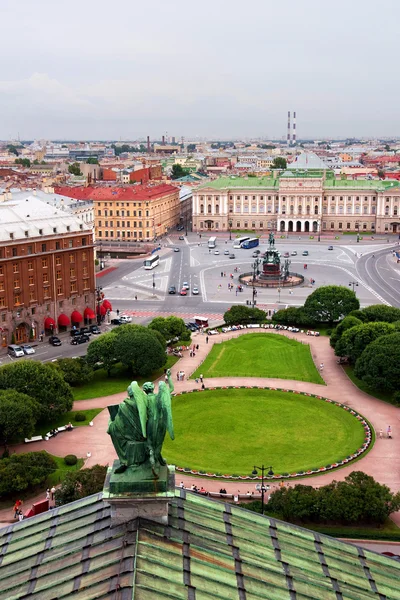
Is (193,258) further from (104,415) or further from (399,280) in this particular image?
(104,415)

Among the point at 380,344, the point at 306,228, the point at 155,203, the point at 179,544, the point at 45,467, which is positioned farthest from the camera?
the point at 306,228

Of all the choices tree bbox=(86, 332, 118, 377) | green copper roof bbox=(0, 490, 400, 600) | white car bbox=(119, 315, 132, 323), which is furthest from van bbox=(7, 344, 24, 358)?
green copper roof bbox=(0, 490, 400, 600)

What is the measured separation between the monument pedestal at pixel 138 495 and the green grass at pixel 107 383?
4586cm

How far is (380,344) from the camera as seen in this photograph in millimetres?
61188

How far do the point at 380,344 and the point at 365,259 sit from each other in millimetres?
76926

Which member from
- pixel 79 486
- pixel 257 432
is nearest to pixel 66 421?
pixel 257 432

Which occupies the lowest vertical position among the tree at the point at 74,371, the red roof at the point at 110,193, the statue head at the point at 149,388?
the tree at the point at 74,371

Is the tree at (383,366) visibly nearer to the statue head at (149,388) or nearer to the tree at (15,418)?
the tree at (15,418)

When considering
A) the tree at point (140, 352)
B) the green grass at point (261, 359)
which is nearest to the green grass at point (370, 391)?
the green grass at point (261, 359)

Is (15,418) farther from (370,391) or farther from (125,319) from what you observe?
(125,319)

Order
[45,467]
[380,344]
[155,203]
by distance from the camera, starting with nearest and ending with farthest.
→ [45,467] → [380,344] → [155,203]

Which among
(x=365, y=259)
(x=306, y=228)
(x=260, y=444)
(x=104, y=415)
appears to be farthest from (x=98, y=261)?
(x=260, y=444)

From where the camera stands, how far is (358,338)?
6625cm

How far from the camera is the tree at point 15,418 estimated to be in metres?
48.0
